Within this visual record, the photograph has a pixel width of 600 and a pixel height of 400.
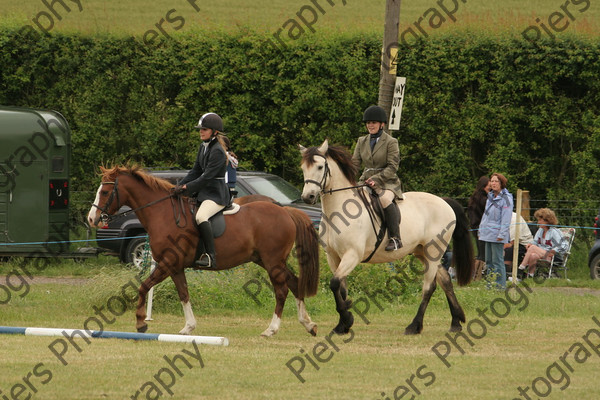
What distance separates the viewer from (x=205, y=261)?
39.3 feet

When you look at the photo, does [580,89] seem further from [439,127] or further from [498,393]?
[498,393]

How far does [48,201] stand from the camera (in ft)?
60.3

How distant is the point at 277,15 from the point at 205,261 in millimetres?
13930

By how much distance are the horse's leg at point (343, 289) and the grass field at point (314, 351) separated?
25 cm

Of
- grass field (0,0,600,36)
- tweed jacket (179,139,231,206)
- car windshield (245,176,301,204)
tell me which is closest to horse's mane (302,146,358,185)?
tweed jacket (179,139,231,206)

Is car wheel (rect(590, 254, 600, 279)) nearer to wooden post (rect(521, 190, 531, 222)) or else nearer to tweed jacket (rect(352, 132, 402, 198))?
wooden post (rect(521, 190, 531, 222))

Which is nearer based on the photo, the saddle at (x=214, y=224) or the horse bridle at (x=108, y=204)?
the horse bridle at (x=108, y=204)

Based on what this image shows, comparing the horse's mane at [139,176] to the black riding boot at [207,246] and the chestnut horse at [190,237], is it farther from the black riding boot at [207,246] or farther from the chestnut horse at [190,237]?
the black riding boot at [207,246]

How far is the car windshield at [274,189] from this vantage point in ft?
59.6

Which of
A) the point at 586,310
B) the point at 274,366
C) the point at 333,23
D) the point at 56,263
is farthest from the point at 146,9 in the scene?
the point at 274,366

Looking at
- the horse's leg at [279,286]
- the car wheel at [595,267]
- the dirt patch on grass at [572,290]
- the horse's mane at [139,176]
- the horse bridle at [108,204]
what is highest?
the horse's mane at [139,176]

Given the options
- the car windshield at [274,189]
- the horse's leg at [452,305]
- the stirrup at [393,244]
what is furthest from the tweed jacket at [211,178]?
the car windshield at [274,189]

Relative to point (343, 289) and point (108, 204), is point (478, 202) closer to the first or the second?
point (343, 289)

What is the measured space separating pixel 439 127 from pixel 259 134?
386 cm
